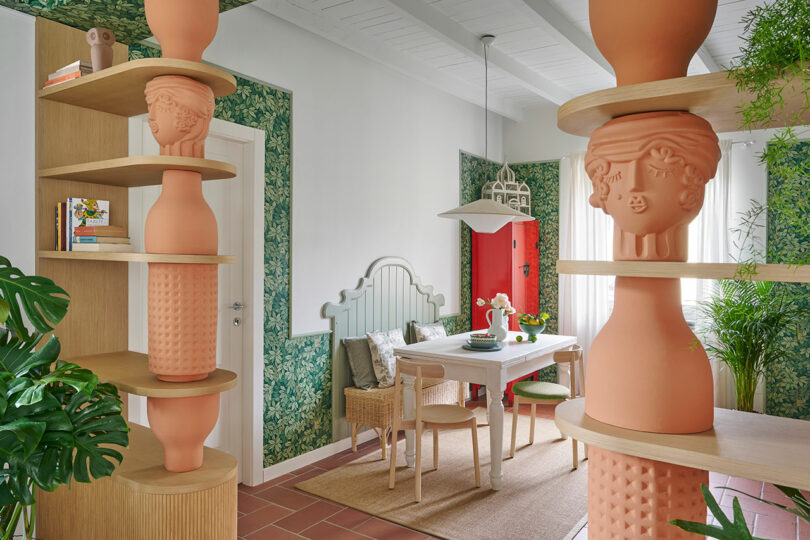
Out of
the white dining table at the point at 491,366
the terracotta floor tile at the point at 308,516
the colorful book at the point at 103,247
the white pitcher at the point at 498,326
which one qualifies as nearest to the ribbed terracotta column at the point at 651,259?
the colorful book at the point at 103,247

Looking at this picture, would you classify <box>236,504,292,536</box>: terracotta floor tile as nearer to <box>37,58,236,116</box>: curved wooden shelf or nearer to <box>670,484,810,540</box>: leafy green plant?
<box>37,58,236,116</box>: curved wooden shelf

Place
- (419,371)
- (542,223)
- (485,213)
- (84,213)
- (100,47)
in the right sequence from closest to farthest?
(100,47)
(84,213)
(419,371)
(485,213)
(542,223)

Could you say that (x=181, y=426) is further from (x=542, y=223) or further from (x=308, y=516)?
(x=542, y=223)

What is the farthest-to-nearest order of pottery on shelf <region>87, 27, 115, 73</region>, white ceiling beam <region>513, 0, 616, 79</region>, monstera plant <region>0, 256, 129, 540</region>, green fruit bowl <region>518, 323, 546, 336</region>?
1. green fruit bowl <region>518, 323, 546, 336</region>
2. white ceiling beam <region>513, 0, 616, 79</region>
3. pottery on shelf <region>87, 27, 115, 73</region>
4. monstera plant <region>0, 256, 129, 540</region>

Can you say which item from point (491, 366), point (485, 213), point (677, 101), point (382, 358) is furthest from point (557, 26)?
point (677, 101)

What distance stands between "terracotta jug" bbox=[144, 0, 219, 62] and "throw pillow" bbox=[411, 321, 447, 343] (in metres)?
3.45

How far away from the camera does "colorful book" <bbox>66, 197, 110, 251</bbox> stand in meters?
2.29

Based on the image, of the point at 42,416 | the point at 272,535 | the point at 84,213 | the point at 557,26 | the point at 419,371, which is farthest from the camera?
the point at 557,26

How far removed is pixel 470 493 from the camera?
3533 millimetres

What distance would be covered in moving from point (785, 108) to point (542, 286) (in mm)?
5292

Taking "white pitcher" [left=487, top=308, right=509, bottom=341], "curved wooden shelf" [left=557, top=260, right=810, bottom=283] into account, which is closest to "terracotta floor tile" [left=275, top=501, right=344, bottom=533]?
"white pitcher" [left=487, top=308, right=509, bottom=341]

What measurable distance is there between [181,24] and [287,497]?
273cm

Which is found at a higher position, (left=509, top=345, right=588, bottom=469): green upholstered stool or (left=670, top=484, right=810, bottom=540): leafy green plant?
(left=670, top=484, right=810, bottom=540): leafy green plant

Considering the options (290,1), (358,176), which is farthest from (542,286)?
(290,1)
